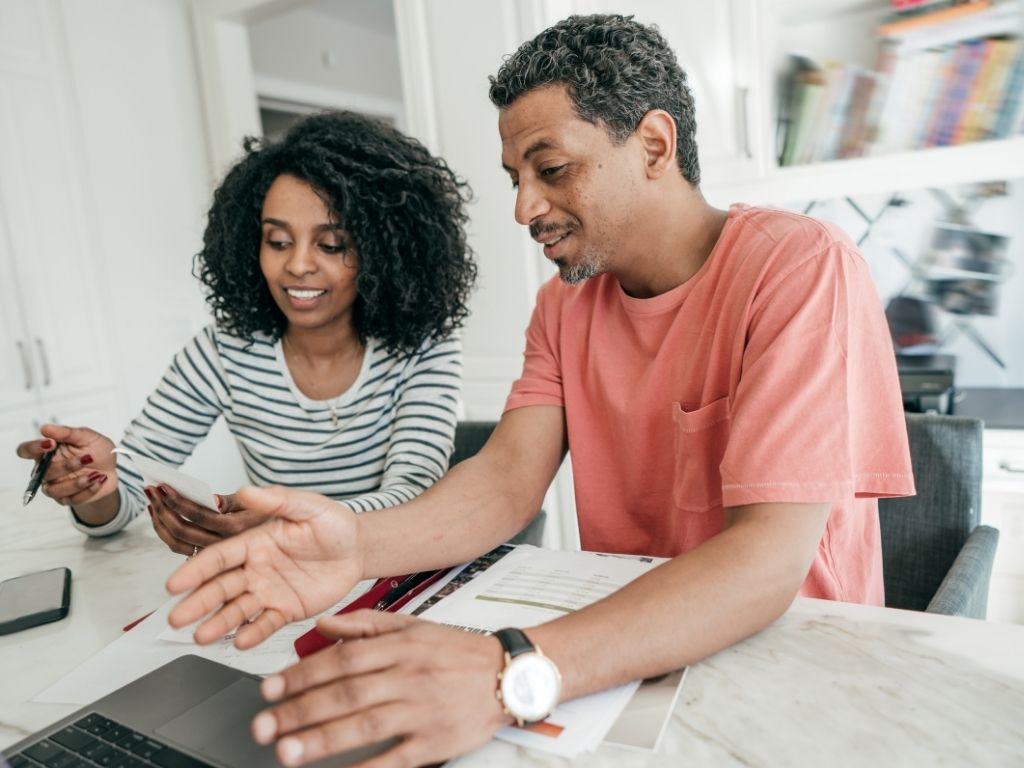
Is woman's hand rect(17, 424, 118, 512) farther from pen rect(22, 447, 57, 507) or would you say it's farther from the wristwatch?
the wristwatch

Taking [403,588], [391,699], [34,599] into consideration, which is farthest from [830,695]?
[34,599]

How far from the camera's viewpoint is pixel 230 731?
62 cm

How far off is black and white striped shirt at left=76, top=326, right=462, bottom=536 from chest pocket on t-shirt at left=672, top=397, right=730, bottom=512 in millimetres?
505

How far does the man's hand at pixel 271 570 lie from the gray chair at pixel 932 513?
871 millimetres

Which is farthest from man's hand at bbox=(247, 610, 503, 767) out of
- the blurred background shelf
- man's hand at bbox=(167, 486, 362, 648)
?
the blurred background shelf

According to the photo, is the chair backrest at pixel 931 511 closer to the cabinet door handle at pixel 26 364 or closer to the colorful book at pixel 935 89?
the colorful book at pixel 935 89

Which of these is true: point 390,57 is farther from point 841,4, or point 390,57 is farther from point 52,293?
point 841,4

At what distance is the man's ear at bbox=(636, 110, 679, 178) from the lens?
1056 mm

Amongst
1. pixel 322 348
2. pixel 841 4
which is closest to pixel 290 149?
pixel 322 348

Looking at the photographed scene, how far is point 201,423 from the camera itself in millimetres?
1534

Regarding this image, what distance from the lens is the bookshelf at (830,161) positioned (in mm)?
1901

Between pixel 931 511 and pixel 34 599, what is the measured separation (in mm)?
1290

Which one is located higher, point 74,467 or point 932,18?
point 932,18

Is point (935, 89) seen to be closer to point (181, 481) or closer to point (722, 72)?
point (722, 72)
